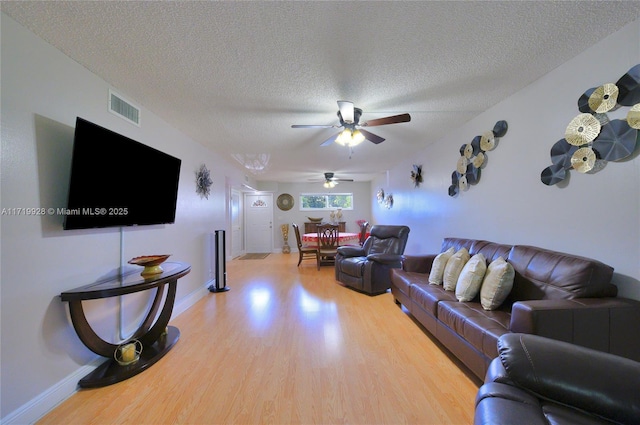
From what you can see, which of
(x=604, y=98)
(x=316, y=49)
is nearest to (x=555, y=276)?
(x=604, y=98)

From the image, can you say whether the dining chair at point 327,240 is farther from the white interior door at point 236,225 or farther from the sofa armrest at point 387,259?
the white interior door at point 236,225

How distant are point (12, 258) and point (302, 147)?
3249mm

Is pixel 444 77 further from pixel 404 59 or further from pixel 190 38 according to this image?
pixel 190 38

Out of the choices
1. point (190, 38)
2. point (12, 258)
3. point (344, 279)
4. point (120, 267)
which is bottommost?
point (344, 279)

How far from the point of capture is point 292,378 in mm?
1748

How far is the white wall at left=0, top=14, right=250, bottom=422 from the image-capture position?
4.39ft

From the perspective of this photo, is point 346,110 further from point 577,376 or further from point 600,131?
point 577,376

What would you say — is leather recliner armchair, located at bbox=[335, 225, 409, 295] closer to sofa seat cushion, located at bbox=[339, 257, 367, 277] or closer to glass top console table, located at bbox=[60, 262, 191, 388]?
sofa seat cushion, located at bbox=[339, 257, 367, 277]

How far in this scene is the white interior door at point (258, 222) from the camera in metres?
7.62

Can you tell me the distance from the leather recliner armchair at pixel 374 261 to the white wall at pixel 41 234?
287 cm

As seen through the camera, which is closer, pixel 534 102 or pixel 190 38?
pixel 190 38

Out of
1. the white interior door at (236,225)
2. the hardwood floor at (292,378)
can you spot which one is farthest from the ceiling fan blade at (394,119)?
the white interior door at (236,225)

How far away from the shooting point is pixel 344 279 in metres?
3.93

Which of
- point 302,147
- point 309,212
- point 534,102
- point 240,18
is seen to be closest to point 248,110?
point 240,18
